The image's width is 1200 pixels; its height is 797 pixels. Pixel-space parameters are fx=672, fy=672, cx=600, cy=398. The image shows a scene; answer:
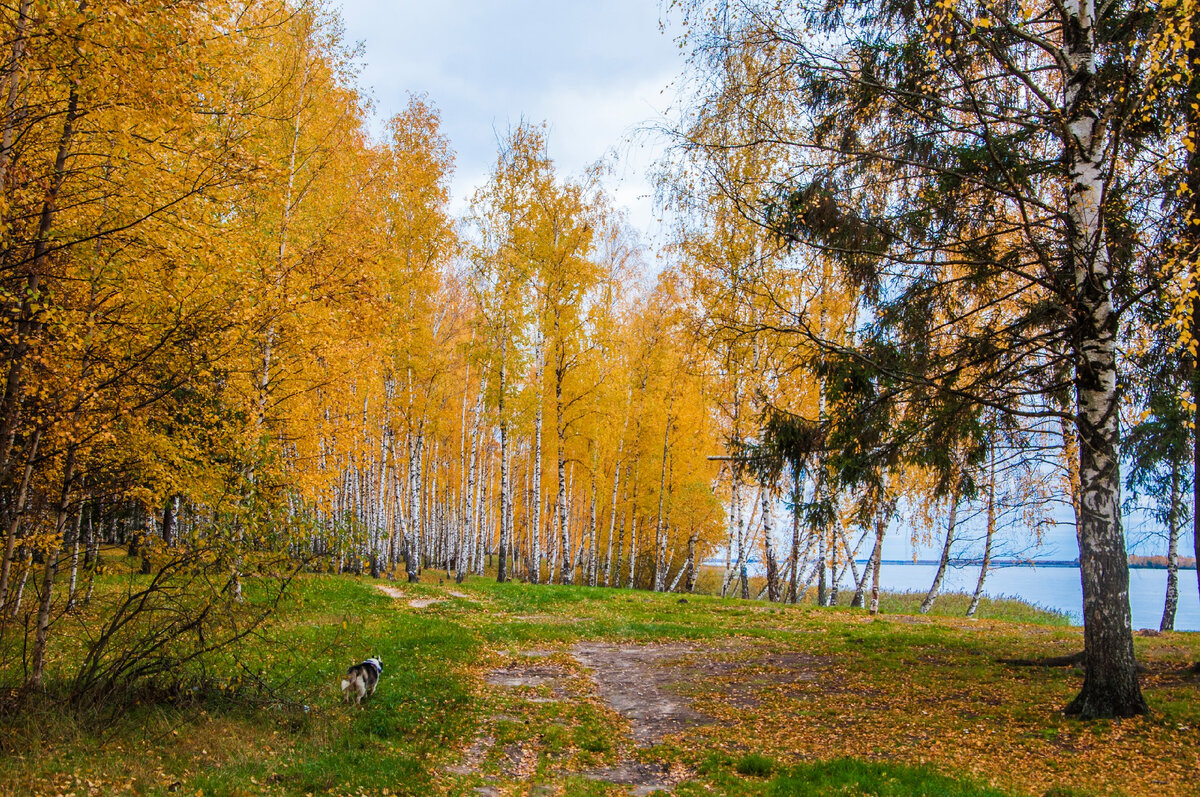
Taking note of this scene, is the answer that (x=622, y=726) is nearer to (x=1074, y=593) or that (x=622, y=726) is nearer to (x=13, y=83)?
(x=13, y=83)

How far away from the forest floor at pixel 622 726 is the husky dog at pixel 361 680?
0.46ft

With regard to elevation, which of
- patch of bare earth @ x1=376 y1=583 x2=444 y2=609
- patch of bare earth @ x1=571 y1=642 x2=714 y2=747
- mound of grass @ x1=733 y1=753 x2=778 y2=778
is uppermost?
mound of grass @ x1=733 y1=753 x2=778 y2=778

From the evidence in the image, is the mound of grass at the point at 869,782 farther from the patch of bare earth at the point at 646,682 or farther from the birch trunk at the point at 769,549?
the birch trunk at the point at 769,549

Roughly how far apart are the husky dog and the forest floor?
14cm

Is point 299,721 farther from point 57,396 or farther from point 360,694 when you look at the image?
point 57,396

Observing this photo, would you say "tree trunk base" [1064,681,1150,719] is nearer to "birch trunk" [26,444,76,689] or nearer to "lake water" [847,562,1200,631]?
"lake water" [847,562,1200,631]

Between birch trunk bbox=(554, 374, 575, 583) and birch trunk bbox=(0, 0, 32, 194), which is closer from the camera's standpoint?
birch trunk bbox=(0, 0, 32, 194)

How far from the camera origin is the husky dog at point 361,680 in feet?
25.2

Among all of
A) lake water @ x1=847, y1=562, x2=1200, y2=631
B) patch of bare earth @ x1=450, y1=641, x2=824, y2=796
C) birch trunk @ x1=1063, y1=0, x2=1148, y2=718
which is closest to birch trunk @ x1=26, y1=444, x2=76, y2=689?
patch of bare earth @ x1=450, y1=641, x2=824, y2=796

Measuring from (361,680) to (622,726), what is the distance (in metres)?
3.07

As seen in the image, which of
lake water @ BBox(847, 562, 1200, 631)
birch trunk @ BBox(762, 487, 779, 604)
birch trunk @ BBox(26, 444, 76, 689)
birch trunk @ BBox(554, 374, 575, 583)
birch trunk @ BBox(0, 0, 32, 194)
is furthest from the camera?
lake water @ BBox(847, 562, 1200, 631)

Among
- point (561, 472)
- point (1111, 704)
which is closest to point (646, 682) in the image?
point (1111, 704)

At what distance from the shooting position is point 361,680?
25.5 feet

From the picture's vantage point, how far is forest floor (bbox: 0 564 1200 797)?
17.9 ft
